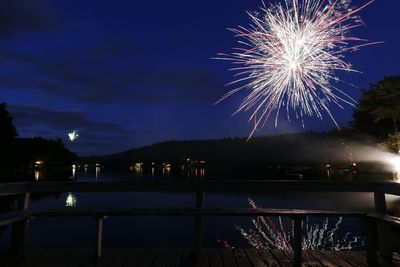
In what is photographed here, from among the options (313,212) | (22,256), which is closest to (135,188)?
(22,256)

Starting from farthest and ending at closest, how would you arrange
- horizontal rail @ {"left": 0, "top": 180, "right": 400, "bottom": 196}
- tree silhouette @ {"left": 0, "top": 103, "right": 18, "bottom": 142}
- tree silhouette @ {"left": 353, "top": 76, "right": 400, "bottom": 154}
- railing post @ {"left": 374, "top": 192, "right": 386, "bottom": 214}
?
tree silhouette @ {"left": 0, "top": 103, "right": 18, "bottom": 142}, tree silhouette @ {"left": 353, "top": 76, "right": 400, "bottom": 154}, horizontal rail @ {"left": 0, "top": 180, "right": 400, "bottom": 196}, railing post @ {"left": 374, "top": 192, "right": 386, "bottom": 214}

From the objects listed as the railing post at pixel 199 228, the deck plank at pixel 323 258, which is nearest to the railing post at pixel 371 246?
the deck plank at pixel 323 258

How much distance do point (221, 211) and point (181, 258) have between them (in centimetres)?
90

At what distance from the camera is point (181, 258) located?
17.4ft

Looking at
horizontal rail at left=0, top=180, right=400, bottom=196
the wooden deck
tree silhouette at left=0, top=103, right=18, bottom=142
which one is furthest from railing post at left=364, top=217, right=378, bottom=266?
tree silhouette at left=0, top=103, right=18, bottom=142

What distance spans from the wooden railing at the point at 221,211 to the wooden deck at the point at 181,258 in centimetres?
22

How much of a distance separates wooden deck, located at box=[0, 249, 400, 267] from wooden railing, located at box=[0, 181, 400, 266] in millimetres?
218

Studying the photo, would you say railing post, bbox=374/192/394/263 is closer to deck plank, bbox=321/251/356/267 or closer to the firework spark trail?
deck plank, bbox=321/251/356/267

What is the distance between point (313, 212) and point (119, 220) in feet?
76.8

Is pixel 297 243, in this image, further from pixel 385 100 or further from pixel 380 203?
pixel 385 100

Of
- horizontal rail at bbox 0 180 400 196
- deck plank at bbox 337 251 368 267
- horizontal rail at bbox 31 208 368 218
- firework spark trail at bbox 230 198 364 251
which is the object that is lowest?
firework spark trail at bbox 230 198 364 251

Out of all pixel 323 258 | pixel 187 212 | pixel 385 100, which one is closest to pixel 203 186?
pixel 187 212

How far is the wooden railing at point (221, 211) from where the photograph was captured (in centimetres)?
505

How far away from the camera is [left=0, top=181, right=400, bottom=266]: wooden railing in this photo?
5.05 m
